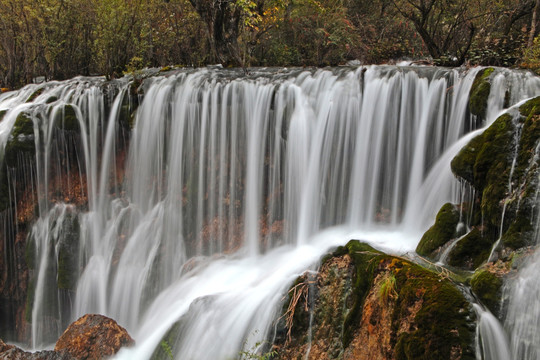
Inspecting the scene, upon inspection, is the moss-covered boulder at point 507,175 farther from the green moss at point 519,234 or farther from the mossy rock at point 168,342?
the mossy rock at point 168,342

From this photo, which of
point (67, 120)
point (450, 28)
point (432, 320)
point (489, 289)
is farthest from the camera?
point (450, 28)

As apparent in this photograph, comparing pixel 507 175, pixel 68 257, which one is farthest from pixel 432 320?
pixel 68 257

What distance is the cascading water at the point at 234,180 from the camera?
22.5 ft

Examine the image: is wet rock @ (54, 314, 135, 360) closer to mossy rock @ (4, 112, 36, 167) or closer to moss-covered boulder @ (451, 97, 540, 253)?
mossy rock @ (4, 112, 36, 167)

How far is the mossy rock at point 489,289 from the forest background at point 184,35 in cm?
934

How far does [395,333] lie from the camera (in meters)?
3.75

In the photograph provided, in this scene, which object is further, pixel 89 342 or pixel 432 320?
pixel 89 342

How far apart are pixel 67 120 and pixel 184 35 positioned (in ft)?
18.2

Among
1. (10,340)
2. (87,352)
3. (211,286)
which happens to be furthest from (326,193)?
(10,340)

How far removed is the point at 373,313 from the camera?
163 inches

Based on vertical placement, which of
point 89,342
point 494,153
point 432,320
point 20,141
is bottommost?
point 89,342

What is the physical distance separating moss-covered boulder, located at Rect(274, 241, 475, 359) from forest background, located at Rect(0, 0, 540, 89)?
8.35 m

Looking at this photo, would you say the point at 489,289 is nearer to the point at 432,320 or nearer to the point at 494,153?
the point at 432,320

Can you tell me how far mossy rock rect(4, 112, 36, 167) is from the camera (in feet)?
30.1
